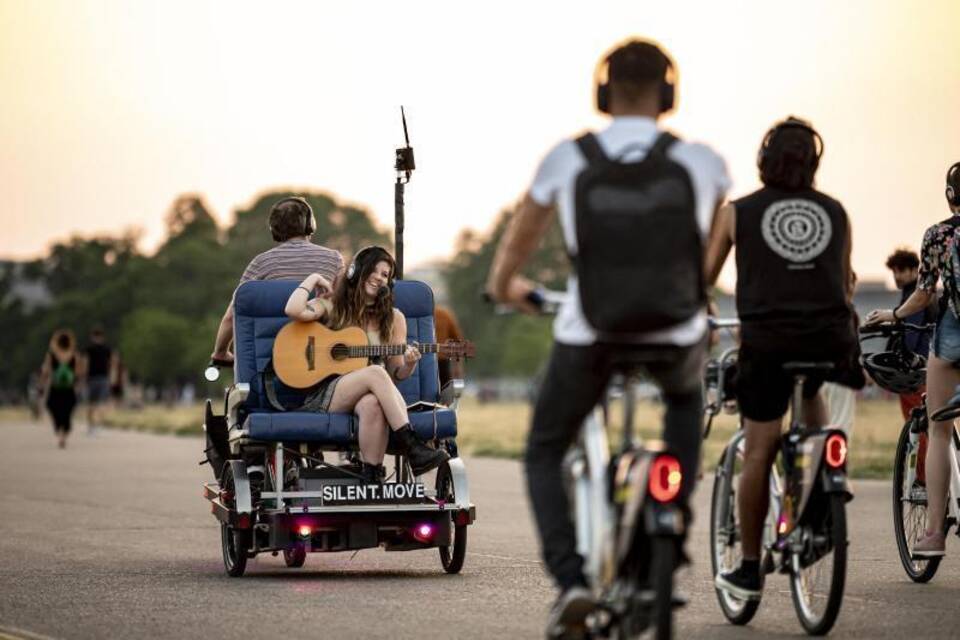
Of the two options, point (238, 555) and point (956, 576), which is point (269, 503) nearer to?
point (238, 555)

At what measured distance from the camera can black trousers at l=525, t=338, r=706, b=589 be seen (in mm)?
6312

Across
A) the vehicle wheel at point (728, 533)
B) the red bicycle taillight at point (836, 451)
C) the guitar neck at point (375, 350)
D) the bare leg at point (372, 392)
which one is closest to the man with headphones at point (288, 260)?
the guitar neck at point (375, 350)

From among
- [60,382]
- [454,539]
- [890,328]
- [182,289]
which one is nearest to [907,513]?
[890,328]

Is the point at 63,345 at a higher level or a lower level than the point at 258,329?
lower

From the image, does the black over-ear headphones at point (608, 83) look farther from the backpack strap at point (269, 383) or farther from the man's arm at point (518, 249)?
the backpack strap at point (269, 383)

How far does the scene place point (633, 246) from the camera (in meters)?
6.16

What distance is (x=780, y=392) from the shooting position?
26.2 feet

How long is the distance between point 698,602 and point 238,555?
272cm

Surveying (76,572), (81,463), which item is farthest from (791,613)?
(81,463)

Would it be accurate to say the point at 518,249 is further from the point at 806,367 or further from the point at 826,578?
the point at 826,578

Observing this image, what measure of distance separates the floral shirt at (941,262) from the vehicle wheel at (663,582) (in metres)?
4.10

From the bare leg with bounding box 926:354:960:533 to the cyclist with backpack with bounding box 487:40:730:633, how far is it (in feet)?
12.4

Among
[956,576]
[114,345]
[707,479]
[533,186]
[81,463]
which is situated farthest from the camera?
[114,345]

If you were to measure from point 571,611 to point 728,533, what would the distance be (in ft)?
7.56
